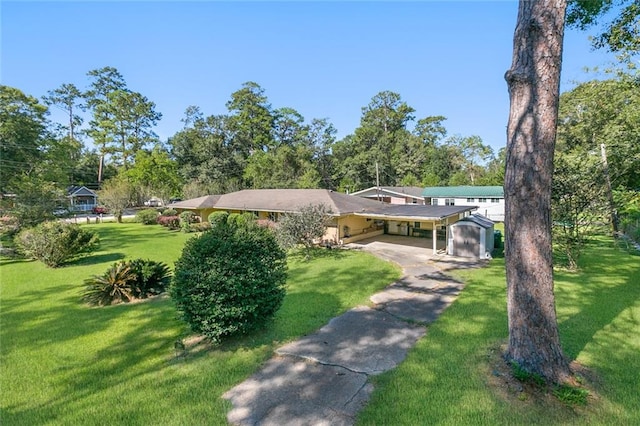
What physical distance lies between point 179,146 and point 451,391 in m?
47.6

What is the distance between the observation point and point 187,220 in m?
24.3

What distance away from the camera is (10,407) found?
3.80m

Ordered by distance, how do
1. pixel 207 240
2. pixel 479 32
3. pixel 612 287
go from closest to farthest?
pixel 207 240 → pixel 479 32 → pixel 612 287

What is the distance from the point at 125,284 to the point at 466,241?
13.4 meters

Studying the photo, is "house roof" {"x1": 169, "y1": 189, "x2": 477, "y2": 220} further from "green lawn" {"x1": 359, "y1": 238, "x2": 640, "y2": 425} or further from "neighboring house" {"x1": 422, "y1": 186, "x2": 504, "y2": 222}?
"neighboring house" {"x1": 422, "y1": 186, "x2": 504, "y2": 222}

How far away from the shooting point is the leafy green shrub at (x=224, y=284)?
4926 mm

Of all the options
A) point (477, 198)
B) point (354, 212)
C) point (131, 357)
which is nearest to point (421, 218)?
point (354, 212)

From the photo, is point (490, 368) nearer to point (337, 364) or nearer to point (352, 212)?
point (337, 364)

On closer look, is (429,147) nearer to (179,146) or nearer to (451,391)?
(179,146)

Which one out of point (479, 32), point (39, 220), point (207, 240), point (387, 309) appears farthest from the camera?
point (39, 220)

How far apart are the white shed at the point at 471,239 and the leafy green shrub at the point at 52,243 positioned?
54.7 ft

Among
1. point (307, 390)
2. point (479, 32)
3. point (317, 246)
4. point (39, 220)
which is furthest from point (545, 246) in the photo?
point (39, 220)

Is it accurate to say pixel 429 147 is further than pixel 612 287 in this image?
Yes

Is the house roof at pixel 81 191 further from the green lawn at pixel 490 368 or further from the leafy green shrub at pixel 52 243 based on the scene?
the green lawn at pixel 490 368
